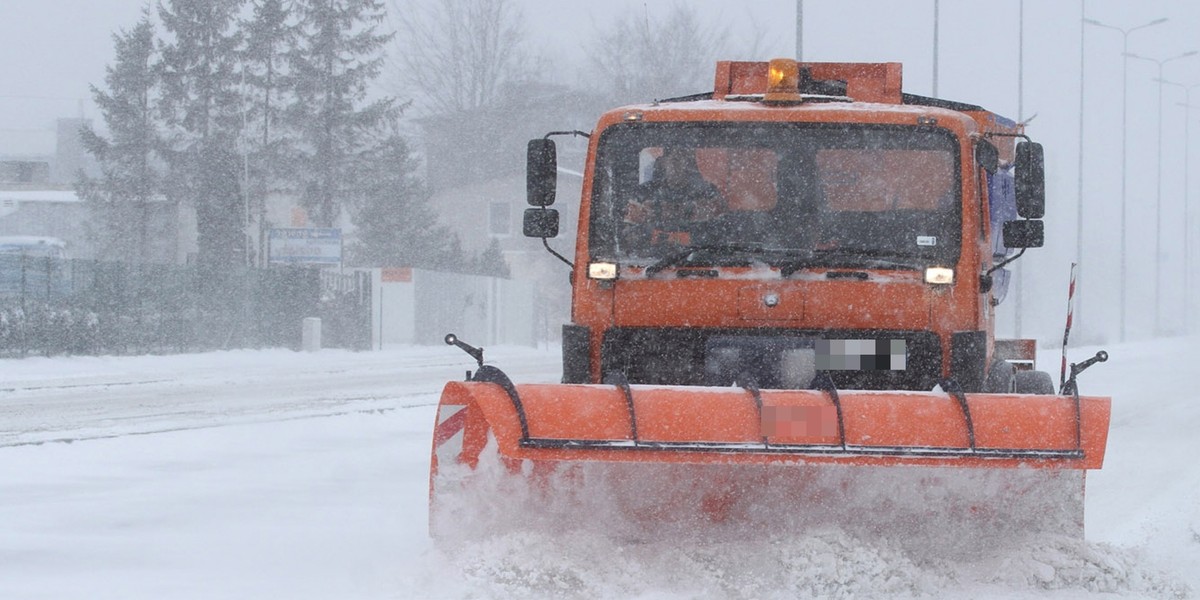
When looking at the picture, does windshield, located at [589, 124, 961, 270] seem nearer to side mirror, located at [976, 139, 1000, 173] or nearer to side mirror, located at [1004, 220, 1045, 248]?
side mirror, located at [976, 139, 1000, 173]

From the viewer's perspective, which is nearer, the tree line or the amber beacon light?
the amber beacon light

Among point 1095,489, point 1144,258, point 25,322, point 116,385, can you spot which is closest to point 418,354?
point 25,322

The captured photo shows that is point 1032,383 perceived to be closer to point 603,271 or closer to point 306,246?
point 603,271

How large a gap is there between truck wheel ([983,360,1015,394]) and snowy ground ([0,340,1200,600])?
0.81 m

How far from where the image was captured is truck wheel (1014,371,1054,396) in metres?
7.56

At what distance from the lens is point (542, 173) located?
7227 mm

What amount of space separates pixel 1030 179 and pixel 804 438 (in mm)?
2136

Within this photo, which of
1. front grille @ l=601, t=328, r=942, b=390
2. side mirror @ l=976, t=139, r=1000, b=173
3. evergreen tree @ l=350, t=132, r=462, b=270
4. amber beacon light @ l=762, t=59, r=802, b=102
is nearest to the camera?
front grille @ l=601, t=328, r=942, b=390

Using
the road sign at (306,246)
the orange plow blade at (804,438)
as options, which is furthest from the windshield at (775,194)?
the road sign at (306,246)

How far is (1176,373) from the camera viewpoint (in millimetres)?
27641

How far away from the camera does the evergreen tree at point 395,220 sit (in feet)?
144

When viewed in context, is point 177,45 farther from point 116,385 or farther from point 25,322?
point 116,385

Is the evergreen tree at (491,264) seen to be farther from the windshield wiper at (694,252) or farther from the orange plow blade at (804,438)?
the orange plow blade at (804,438)

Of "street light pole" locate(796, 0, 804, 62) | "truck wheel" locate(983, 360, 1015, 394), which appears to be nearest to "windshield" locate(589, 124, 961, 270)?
"truck wheel" locate(983, 360, 1015, 394)
